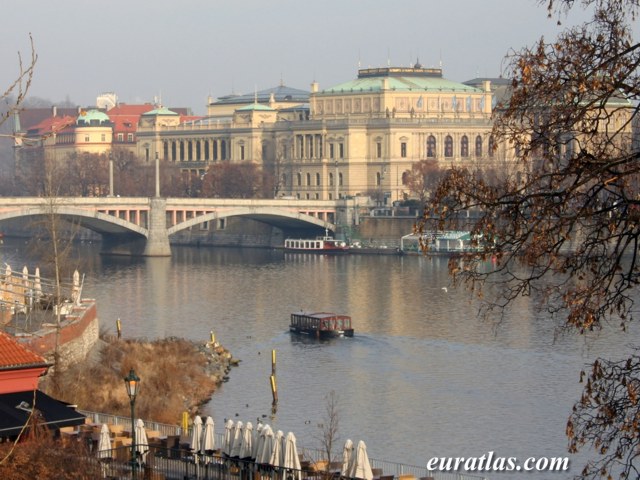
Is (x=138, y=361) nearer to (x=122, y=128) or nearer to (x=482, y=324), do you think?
(x=482, y=324)

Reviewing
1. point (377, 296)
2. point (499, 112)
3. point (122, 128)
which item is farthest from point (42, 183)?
point (499, 112)

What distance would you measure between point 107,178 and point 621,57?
4256 inches

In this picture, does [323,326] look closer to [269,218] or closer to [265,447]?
[265,447]

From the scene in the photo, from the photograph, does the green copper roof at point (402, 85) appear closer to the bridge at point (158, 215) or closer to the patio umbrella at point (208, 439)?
the bridge at point (158, 215)

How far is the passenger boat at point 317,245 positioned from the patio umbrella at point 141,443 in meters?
65.5

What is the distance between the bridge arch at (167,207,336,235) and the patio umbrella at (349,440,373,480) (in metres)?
66.4

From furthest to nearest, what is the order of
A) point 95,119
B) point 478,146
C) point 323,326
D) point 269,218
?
point 95,119 → point 478,146 → point 269,218 → point 323,326

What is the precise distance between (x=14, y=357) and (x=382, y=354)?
26325 millimetres

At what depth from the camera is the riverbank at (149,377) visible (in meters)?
30.3

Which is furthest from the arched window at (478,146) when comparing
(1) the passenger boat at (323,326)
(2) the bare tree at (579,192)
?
(2) the bare tree at (579,192)

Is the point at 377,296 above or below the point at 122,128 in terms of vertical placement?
below

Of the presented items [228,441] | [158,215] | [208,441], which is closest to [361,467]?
[228,441]

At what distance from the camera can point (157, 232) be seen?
87000 millimetres

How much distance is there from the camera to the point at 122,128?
148875mm
